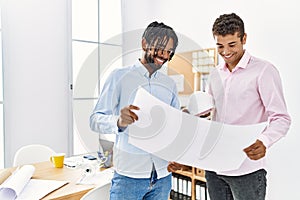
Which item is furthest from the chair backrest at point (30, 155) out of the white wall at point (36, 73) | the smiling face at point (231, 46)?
the smiling face at point (231, 46)

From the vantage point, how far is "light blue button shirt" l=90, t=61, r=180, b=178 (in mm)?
1006

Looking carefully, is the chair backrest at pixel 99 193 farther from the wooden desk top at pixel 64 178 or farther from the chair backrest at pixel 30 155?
the chair backrest at pixel 30 155

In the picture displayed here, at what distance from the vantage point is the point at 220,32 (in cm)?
110

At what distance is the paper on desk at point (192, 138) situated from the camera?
94cm

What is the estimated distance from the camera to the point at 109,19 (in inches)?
121

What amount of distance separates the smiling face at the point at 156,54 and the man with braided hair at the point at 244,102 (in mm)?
233

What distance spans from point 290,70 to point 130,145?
1.34 metres

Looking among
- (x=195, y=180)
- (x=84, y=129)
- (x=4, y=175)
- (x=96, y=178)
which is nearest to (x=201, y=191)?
(x=195, y=180)

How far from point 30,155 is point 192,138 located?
1.50 m

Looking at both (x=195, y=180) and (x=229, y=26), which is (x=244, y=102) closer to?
(x=229, y=26)

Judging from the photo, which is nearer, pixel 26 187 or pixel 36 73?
pixel 26 187

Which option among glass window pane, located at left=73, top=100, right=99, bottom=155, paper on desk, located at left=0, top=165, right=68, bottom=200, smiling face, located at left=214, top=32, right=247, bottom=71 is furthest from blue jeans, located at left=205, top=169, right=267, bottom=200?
paper on desk, located at left=0, top=165, right=68, bottom=200

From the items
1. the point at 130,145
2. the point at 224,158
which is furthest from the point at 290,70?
the point at 130,145

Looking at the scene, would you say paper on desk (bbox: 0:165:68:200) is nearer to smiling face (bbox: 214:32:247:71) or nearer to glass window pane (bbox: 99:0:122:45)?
smiling face (bbox: 214:32:247:71)
